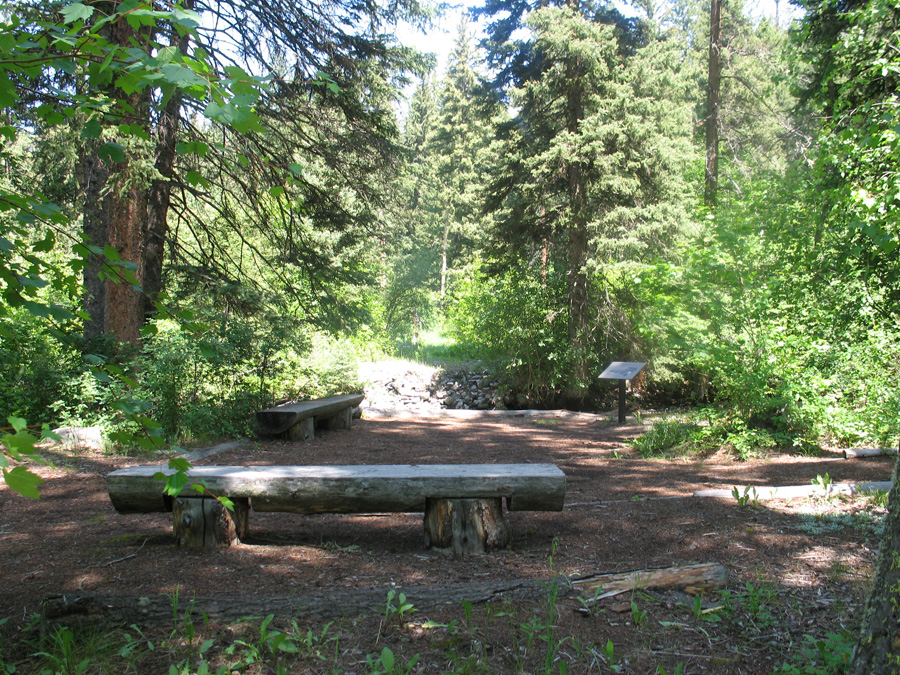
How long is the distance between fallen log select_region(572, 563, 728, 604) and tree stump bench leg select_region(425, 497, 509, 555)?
0.82m

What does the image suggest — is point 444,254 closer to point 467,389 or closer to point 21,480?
point 467,389

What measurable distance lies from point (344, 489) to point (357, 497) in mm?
97

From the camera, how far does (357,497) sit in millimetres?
3758

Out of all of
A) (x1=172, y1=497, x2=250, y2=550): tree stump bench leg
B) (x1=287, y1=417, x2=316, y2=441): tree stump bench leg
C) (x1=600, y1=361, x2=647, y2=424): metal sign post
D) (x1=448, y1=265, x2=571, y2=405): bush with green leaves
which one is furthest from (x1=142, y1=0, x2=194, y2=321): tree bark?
(x1=448, y1=265, x2=571, y2=405): bush with green leaves

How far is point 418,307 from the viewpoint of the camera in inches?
1103

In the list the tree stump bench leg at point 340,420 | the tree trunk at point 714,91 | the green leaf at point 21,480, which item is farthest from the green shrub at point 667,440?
the tree trunk at point 714,91

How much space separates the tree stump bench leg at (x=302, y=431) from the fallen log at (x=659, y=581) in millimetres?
5822

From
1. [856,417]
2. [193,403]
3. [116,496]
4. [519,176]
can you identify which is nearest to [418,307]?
[519,176]

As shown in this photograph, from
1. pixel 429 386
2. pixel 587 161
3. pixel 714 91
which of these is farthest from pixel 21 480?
pixel 714 91

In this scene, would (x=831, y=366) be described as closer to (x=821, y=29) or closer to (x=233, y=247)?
(x=821, y=29)

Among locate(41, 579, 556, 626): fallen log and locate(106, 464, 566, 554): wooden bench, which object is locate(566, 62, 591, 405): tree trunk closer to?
locate(106, 464, 566, 554): wooden bench

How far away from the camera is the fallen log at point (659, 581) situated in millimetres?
3061

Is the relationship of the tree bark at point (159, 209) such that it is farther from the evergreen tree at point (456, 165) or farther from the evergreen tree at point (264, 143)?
the evergreen tree at point (456, 165)

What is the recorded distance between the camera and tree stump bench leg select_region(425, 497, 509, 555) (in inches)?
150
